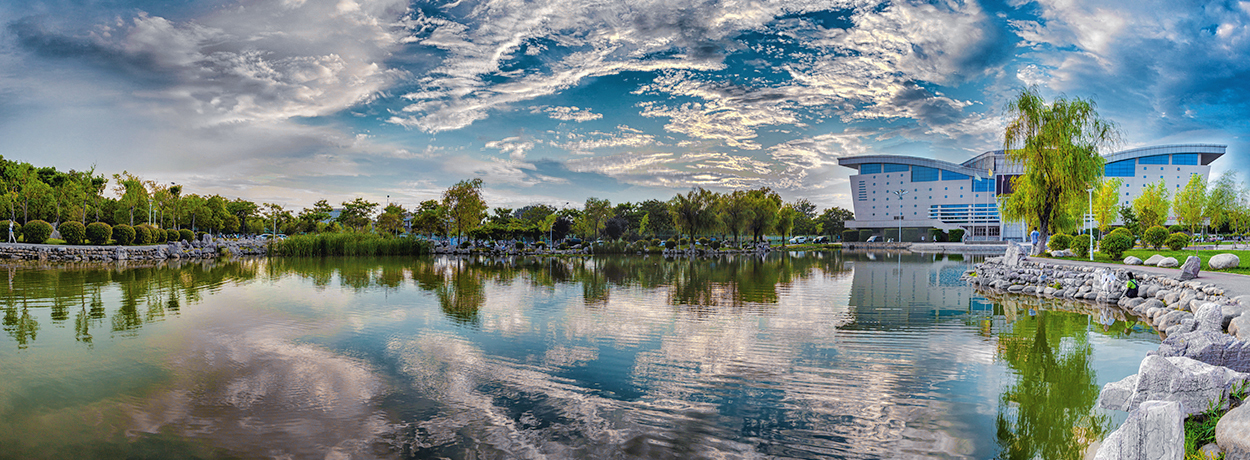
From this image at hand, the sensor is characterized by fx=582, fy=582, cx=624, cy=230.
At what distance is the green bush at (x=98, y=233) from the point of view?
33906 mm

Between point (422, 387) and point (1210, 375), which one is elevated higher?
point (1210, 375)

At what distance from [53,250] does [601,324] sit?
34.6 m

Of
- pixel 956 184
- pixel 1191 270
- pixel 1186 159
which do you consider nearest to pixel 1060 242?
pixel 1191 270

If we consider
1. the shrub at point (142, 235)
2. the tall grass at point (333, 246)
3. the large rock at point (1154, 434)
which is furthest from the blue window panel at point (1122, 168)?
the shrub at point (142, 235)

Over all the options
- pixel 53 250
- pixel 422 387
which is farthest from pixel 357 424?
pixel 53 250

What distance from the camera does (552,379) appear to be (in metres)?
6.95

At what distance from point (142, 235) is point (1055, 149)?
52.6 m

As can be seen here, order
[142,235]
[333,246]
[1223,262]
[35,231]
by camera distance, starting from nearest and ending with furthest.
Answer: [1223,262]
[35,231]
[142,235]
[333,246]

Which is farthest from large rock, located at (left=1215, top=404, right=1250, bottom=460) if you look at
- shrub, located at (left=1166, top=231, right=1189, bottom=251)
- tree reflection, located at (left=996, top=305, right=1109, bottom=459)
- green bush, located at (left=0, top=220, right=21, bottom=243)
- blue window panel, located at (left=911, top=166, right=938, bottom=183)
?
blue window panel, located at (left=911, top=166, right=938, bottom=183)

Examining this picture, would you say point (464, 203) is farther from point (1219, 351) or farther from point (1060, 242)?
point (1219, 351)

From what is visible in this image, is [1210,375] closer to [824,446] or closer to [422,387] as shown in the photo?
[824,446]

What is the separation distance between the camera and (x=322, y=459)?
4.63 metres

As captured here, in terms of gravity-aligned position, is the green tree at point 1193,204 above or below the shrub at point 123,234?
above

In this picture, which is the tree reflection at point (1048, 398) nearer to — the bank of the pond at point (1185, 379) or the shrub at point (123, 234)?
the bank of the pond at point (1185, 379)
